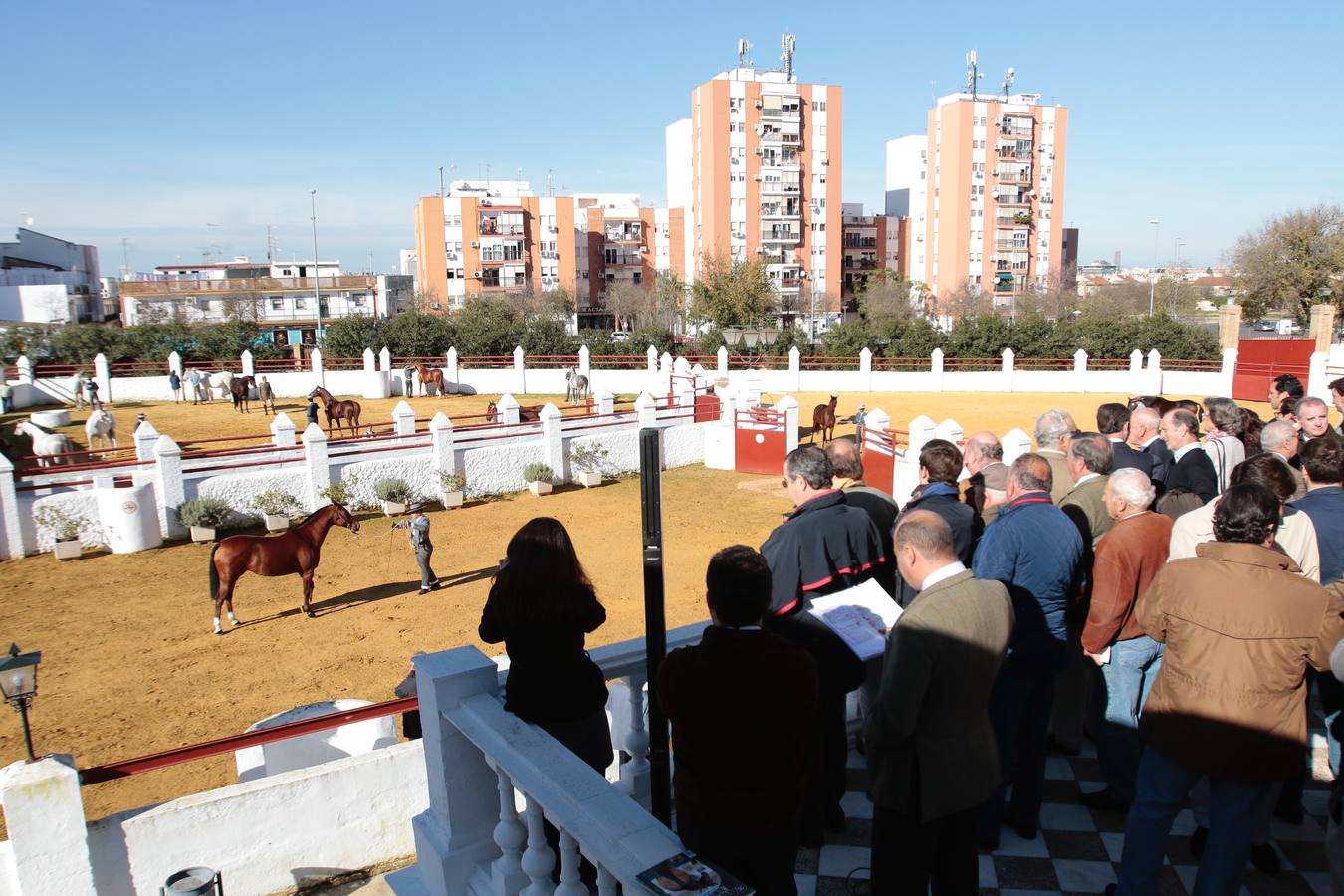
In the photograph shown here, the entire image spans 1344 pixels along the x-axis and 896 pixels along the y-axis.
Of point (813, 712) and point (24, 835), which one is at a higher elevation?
point (813, 712)

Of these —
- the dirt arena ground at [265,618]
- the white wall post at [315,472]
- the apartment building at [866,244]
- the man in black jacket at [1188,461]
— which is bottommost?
the dirt arena ground at [265,618]

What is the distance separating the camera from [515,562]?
3.30 metres

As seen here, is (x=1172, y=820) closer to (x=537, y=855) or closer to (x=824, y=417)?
(x=537, y=855)

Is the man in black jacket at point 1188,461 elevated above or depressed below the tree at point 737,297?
below

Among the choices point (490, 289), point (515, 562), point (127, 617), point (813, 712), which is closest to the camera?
point (813, 712)

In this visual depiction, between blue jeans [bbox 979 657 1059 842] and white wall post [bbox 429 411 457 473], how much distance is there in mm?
14716

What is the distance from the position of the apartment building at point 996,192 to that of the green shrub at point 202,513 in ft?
209

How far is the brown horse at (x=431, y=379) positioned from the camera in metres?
31.9

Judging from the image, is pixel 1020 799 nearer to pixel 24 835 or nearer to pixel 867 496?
pixel 867 496

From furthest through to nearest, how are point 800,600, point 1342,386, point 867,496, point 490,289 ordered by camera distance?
point 490,289 → point 1342,386 → point 867,496 → point 800,600

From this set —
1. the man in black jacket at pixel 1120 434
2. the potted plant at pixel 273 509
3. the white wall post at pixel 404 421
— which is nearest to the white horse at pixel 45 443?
the potted plant at pixel 273 509

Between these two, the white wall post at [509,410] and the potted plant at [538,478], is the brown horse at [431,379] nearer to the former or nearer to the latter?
the white wall post at [509,410]

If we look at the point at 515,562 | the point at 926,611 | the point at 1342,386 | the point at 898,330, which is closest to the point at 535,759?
the point at 515,562

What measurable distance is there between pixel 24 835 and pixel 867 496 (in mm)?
4483
